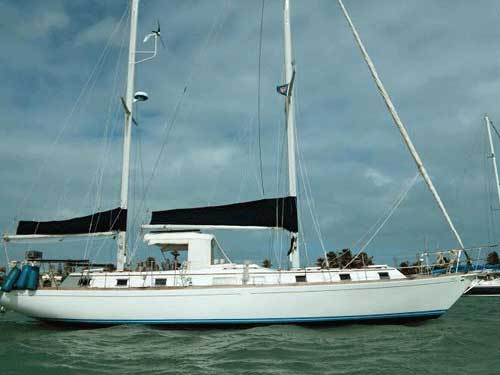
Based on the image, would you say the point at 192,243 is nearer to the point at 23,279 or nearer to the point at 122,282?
the point at 122,282

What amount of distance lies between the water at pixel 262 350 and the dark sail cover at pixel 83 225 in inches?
155

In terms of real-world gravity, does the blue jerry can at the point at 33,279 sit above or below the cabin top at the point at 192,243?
below

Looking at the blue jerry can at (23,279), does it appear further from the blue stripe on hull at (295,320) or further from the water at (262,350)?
the blue stripe on hull at (295,320)

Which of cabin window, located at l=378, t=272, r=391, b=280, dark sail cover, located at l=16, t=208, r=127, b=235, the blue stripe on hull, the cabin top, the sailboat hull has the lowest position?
the blue stripe on hull

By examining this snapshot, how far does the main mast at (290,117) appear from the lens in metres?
16.5

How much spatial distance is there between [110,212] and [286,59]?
382 inches

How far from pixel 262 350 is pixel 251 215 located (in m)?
6.22

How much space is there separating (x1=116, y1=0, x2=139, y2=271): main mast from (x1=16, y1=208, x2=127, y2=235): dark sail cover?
1.41 feet

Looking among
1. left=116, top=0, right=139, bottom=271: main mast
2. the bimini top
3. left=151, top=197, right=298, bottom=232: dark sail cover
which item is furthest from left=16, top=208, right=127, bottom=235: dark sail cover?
left=151, top=197, right=298, bottom=232: dark sail cover

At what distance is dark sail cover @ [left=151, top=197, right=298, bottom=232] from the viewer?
16203mm

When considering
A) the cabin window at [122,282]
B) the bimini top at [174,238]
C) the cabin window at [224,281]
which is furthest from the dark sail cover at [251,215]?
the cabin window at [122,282]

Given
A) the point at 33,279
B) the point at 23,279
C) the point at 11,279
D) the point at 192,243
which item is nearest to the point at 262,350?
the point at 192,243

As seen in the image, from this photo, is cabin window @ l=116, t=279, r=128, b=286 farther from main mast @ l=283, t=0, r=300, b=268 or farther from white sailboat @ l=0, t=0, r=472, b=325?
main mast @ l=283, t=0, r=300, b=268

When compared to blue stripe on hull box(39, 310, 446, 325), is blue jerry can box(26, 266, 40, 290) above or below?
above
